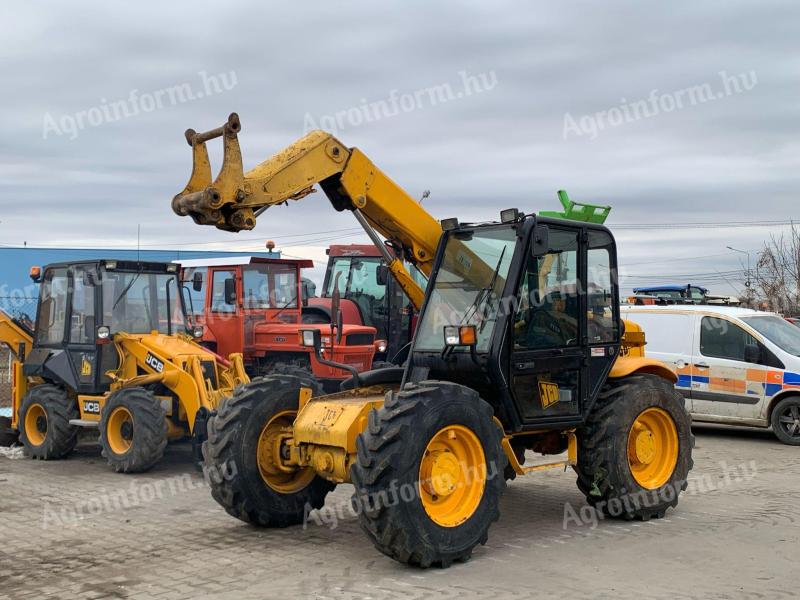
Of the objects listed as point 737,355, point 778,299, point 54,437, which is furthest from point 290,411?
point 778,299

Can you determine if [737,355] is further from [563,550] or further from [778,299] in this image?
[778,299]

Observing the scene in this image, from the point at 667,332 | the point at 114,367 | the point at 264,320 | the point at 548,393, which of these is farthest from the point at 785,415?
the point at 114,367

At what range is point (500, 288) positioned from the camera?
714 centimetres

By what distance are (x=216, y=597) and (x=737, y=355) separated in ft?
31.3

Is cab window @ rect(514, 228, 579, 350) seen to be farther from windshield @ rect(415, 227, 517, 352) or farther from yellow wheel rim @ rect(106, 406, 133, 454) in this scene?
yellow wheel rim @ rect(106, 406, 133, 454)

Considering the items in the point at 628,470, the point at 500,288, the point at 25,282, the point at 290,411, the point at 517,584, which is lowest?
the point at 517,584

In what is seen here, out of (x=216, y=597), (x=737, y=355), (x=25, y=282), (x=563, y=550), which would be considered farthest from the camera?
(x=25, y=282)

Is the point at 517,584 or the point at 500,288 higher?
the point at 500,288

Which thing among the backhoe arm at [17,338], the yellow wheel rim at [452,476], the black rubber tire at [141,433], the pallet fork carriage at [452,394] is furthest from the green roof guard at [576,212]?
the backhoe arm at [17,338]

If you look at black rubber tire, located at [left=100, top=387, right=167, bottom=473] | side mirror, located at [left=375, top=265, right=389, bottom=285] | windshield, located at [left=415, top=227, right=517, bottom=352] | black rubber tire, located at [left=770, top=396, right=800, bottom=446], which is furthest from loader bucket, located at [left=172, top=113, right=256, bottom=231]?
black rubber tire, located at [left=770, top=396, right=800, bottom=446]

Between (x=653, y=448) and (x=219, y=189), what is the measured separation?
14.3ft

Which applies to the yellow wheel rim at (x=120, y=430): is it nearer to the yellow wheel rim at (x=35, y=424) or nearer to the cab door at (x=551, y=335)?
the yellow wheel rim at (x=35, y=424)

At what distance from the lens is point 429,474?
633 cm

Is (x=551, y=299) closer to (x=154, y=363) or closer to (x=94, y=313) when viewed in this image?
(x=154, y=363)
